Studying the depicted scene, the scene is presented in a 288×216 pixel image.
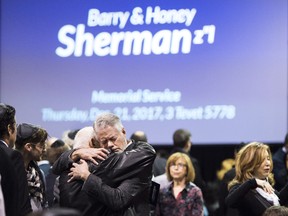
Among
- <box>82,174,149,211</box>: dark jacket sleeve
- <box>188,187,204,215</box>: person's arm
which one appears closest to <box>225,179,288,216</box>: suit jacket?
<box>82,174,149,211</box>: dark jacket sleeve

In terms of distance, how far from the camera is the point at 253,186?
5125 mm

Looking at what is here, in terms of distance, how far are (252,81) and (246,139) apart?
0.68 m

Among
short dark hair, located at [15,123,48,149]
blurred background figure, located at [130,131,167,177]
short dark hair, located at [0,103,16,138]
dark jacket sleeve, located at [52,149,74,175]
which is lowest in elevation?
blurred background figure, located at [130,131,167,177]

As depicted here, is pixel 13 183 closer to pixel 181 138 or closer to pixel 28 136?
pixel 28 136

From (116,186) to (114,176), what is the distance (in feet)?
0.22

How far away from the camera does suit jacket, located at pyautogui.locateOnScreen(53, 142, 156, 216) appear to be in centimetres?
419

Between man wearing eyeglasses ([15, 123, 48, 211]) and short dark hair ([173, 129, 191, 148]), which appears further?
short dark hair ([173, 129, 191, 148])

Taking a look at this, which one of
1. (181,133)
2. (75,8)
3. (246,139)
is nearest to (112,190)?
(181,133)

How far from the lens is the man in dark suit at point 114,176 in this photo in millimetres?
4195

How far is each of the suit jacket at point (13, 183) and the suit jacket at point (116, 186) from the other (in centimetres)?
36

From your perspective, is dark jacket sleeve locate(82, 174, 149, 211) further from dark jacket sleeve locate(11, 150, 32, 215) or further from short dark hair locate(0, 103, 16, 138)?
short dark hair locate(0, 103, 16, 138)

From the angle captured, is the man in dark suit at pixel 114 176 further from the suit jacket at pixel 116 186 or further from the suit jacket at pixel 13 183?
the suit jacket at pixel 13 183

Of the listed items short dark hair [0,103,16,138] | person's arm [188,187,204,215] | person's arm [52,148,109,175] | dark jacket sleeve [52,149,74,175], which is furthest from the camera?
person's arm [188,187,204,215]

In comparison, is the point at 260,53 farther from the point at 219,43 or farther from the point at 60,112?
the point at 60,112
